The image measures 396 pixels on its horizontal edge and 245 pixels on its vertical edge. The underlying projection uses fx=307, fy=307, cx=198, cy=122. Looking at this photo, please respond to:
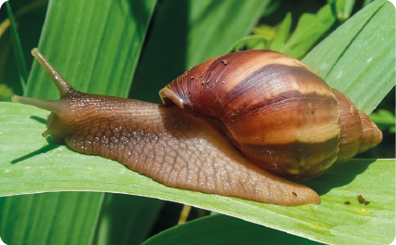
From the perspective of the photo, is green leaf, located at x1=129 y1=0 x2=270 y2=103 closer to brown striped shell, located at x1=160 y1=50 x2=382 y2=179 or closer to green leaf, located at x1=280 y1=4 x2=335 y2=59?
green leaf, located at x1=280 y1=4 x2=335 y2=59

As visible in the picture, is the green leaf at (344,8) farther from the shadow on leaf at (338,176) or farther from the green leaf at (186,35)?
the shadow on leaf at (338,176)

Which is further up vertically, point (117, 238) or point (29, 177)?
point (29, 177)

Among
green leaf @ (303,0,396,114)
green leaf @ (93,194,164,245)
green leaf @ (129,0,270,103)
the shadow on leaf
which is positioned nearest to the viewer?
the shadow on leaf

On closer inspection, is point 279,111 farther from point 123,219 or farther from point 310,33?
point 123,219

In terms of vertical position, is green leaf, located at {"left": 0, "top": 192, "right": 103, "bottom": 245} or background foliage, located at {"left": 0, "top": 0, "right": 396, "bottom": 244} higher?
background foliage, located at {"left": 0, "top": 0, "right": 396, "bottom": 244}

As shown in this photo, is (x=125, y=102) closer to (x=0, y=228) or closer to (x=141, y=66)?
(x=141, y=66)

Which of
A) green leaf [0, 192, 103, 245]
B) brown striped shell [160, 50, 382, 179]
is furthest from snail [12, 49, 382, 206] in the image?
green leaf [0, 192, 103, 245]

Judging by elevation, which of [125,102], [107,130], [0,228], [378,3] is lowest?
[0,228]

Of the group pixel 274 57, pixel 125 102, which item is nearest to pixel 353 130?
pixel 274 57

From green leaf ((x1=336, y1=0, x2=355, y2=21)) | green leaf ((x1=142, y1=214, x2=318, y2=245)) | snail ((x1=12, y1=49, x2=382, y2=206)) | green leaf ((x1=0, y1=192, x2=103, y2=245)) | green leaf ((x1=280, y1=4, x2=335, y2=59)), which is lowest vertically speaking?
green leaf ((x1=0, y1=192, x2=103, y2=245))
